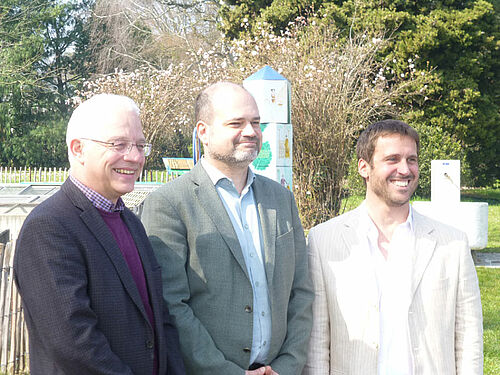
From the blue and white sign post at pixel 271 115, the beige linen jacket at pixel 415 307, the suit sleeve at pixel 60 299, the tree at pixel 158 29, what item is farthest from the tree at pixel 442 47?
the suit sleeve at pixel 60 299

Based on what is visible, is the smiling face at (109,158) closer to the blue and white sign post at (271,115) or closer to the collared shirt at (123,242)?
the collared shirt at (123,242)

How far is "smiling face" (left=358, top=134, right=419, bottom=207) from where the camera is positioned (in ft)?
10.0

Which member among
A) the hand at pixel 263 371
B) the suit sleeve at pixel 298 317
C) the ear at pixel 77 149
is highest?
the ear at pixel 77 149

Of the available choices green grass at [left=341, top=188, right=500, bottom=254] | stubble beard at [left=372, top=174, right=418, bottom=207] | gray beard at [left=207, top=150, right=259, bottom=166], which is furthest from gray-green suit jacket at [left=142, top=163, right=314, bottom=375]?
green grass at [left=341, top=188, right=500, bottom=254]

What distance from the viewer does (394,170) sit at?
3061 mm

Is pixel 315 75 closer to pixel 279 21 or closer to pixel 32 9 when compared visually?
pixel 279 21

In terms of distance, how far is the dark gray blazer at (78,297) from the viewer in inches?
82.6

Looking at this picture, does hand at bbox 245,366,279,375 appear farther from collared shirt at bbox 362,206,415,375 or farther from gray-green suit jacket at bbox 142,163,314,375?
collared shirt at bbox 362,206,415,375

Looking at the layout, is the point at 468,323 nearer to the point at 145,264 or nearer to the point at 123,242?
the point at 145,264

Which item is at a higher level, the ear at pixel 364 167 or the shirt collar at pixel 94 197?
the ear at pixel 364 167

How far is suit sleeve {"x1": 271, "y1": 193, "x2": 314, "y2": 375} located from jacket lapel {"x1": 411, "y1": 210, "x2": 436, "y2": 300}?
0.52m

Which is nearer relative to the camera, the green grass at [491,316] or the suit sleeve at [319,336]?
the suit sleeve at [319,336]

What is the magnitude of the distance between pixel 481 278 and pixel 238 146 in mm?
7710

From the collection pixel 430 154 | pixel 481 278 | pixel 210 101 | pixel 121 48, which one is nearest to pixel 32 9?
pixel 121 48
